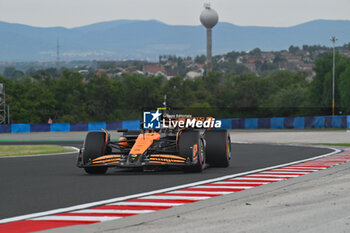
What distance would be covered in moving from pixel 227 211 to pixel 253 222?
871 millimetres

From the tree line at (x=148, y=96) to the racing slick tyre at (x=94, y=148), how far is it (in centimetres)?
7318

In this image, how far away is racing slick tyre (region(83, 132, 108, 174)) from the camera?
14359mm

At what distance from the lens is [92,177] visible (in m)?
13.6

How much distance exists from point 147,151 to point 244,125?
2057 inches

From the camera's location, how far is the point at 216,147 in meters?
15.9

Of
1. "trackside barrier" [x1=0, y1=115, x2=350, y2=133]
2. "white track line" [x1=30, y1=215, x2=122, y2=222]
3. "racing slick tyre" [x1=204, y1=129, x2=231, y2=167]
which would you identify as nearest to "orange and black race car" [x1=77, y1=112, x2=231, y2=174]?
"racing slick tyre" [x1=204, y1=129, x2=231, y2=167]

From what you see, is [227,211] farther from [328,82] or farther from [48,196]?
[328,82]

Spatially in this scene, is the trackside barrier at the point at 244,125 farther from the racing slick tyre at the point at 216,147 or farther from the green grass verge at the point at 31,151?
the racing slick tyre at the point at 216,147

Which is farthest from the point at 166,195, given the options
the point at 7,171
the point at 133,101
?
the point at 133,101

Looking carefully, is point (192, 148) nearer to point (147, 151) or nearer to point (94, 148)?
point (147, 151)

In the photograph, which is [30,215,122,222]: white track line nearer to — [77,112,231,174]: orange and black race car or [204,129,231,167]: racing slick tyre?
[77,112,231,174]: orange and black race car

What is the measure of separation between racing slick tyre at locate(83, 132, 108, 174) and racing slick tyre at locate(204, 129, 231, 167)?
8.49 ft

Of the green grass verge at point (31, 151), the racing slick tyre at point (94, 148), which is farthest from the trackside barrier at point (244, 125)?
the racing slick tyre at point (94, 148)

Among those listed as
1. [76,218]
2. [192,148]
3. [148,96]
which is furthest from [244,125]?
[76,218]
